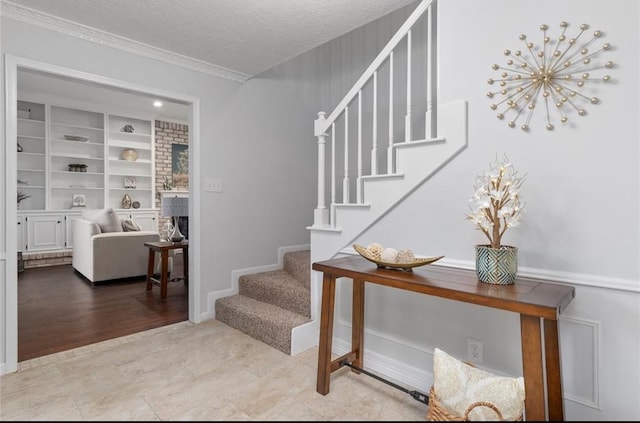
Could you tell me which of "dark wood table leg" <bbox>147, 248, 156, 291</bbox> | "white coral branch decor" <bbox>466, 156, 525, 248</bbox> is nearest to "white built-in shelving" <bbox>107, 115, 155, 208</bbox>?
"dark wood table leg" <bbox>147, 248, 156, 291</bbox>

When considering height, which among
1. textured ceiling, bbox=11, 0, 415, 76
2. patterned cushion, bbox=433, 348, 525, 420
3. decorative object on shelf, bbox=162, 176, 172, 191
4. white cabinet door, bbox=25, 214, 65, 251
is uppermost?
textured ceiling, bbox=11, 0, 415, 76

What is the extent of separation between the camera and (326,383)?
1943 millimetres

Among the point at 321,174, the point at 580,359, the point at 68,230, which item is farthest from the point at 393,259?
the point at 68,230

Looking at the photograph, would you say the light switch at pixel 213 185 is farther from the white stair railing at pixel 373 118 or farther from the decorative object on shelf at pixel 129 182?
the decorative object on shelf at pixel 129 182

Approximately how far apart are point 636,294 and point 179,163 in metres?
7.43

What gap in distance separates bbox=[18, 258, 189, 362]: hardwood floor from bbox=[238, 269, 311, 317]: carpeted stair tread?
65 centimetres

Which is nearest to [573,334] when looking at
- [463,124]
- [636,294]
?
[636,294]

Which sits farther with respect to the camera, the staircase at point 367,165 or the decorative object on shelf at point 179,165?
the decorative object on shelf at point 179,165

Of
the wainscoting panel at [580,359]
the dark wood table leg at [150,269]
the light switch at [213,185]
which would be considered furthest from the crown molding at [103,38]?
the wainscoting panel at [580,359]

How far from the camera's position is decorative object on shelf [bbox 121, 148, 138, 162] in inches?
270

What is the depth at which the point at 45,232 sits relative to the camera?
587 centimetres

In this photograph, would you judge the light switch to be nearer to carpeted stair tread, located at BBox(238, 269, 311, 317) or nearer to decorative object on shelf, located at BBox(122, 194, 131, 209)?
carpeted stair tread, located at BBox(238, 269, 311, 317)

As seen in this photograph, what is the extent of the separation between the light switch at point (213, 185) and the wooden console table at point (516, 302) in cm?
162

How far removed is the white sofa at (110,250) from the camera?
4477 millimetres
